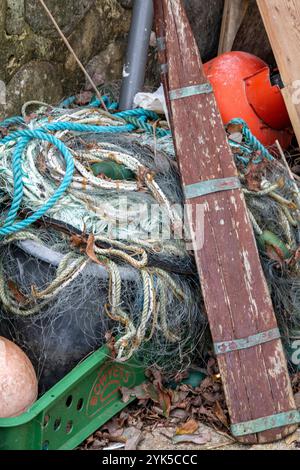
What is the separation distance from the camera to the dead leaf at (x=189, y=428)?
372cm

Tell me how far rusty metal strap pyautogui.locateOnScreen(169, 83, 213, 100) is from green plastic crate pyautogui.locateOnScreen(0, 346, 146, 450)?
128 centimetres

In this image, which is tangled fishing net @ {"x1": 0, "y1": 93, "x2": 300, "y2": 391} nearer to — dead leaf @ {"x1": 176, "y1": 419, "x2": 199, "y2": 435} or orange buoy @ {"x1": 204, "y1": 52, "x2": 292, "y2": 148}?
dead leaf @ {"x1": 176, "y1": 419, "x2": 199, "y2": 435}

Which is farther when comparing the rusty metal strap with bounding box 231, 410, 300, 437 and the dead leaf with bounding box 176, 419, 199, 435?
the dead leaf with bounding box 176, 419, 199, 435

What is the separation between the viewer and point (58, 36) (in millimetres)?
4961

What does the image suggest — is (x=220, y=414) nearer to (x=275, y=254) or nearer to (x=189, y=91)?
(x=275, y=254)

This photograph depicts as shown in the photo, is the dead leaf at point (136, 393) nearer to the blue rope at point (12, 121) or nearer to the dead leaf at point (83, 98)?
the blue rope at point (12, 121)

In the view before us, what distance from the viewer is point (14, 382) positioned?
134 inches

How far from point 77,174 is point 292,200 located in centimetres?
123

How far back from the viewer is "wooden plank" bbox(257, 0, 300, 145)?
4.78m

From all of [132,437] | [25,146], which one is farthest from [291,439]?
[25,146]

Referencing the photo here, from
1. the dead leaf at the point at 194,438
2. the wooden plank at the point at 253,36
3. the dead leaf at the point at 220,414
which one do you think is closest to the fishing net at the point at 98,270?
the dead leaf at the point at 220,414

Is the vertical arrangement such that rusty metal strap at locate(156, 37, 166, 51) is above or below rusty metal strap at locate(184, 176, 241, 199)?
above

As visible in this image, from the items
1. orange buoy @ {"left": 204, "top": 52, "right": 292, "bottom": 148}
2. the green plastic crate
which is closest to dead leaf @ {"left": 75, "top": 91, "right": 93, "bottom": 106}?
orange buoy @ {"left": 204, "top": 52, "right": 292, "bottom": 148}

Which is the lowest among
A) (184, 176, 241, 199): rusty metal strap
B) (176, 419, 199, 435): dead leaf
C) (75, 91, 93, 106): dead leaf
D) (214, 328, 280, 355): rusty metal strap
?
(176, 419, 199, 435): dead leaf
